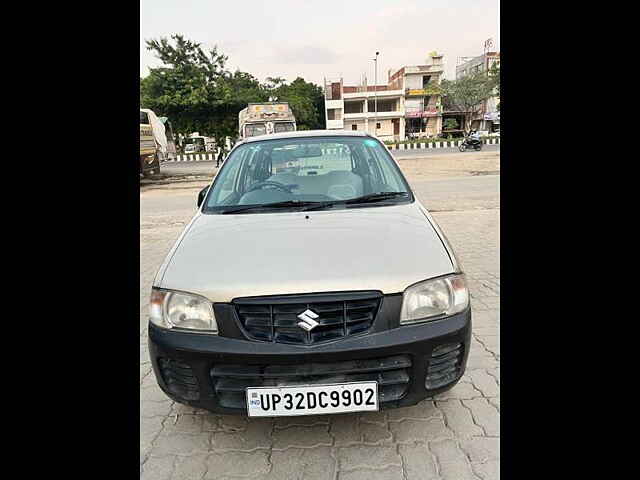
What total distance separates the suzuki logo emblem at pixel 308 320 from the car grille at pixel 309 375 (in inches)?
6.4

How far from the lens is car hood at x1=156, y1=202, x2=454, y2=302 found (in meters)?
1.85

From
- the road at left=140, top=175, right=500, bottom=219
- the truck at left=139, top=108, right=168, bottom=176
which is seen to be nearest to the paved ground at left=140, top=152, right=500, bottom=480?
the road at left=140, top=175, right=500, bottom=219

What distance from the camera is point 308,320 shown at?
71.1 inches

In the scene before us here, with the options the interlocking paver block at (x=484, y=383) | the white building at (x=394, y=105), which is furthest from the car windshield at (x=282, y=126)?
the white building at (x=394, y=105)

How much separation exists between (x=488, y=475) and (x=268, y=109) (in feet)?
62.6

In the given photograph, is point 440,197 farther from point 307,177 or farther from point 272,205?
point 272,205

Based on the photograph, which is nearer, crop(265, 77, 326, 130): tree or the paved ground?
the paved ground

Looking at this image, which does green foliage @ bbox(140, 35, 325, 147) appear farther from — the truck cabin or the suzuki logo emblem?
the suzuki logo emblem

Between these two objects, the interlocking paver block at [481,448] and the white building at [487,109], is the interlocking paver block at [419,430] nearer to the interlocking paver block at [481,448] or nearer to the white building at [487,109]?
the interlocking paver block at [481,448]

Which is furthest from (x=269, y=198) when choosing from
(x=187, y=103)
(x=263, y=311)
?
(x=187, y=103)

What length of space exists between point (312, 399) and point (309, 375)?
0.10m

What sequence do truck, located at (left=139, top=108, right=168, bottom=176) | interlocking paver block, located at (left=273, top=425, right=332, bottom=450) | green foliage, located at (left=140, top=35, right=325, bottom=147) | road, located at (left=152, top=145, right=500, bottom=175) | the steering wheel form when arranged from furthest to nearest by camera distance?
1. green foliage, located at (left=140, top=35, right=325, bottom=147)
2. road, located at (left=152, top=145, right=500, bottom=175)
3. truck, located at (left=139, top=108, right=168, bottom=176)
4. the steering wheel
5. interlocking paver block, located at (left=273, top=425, right=332, bottom=450)

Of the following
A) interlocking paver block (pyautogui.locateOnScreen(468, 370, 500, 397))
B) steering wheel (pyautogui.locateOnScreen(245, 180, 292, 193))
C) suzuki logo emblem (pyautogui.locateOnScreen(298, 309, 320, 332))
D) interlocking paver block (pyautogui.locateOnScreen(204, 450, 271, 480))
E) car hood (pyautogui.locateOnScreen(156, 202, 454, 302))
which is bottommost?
interlocking paver block (pyautogui.locateOnScreen(204, 450, 271, 480))

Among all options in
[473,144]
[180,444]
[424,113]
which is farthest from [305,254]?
[424,113]
